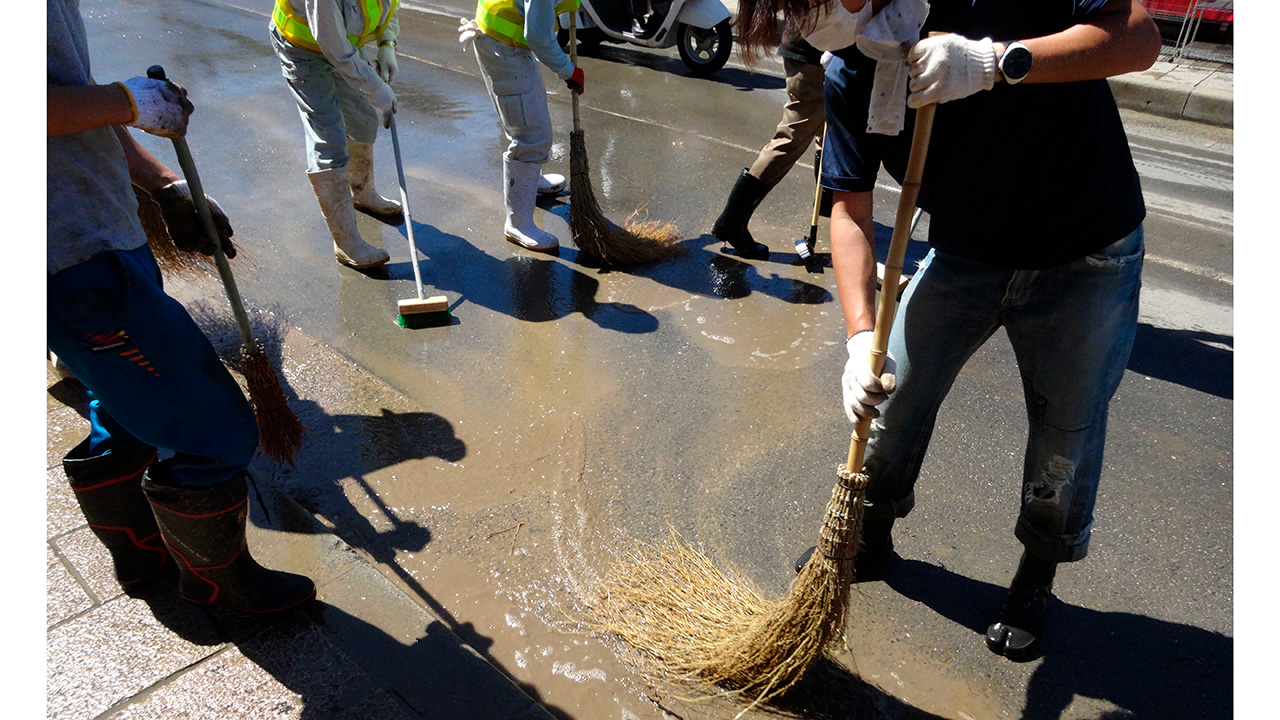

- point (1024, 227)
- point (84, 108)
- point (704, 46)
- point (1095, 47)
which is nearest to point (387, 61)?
point (84, 108)

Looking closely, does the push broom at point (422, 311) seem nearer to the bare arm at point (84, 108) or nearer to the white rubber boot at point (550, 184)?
the white rubber boot at point (550, 184)

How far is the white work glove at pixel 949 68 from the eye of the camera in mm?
1686

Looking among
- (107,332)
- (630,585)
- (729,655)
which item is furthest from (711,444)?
(107,332)

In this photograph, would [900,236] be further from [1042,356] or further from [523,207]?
[523,207]

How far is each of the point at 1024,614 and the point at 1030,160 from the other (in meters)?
1.34

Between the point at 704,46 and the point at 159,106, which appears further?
the point at 704,46

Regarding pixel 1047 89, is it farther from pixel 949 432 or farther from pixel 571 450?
pixel 571 450

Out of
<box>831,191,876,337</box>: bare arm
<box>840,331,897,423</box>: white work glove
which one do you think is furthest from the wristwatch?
<box>840,331,897,423</box>: white work glove

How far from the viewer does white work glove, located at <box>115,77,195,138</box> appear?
2.12 m

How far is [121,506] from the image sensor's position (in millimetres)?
2412

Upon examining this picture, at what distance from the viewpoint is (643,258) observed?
479cm

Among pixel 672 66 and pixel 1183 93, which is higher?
pixel 1183 93

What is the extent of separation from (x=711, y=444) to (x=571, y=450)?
1.84 feet

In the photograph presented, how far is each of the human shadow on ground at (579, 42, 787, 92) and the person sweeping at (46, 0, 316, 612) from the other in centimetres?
671
